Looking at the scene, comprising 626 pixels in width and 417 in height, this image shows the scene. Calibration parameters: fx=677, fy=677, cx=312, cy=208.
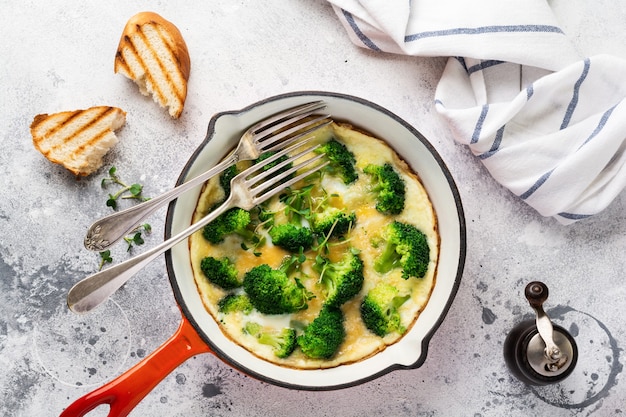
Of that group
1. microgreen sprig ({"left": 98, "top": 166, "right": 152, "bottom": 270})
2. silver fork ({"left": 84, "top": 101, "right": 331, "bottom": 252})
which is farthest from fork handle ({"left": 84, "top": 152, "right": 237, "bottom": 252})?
microgreen sprig ({"left": 98, "top": 166, "right": 152, "bottom": 270})

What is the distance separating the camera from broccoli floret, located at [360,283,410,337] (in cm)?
243

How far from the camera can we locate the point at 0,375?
2.67 metres

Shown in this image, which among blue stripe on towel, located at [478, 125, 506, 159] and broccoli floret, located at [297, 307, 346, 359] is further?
blue stripe on towel, located at [478, 125, 506, 159]

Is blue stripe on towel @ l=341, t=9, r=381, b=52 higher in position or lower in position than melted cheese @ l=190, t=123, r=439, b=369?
higher

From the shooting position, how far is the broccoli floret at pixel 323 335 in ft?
7.83

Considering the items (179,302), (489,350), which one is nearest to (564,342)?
(489,350)

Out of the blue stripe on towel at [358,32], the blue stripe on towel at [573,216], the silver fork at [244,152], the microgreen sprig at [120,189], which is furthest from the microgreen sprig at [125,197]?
the blue stripe on towel at [573,216]

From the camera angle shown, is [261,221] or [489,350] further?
[489,350]

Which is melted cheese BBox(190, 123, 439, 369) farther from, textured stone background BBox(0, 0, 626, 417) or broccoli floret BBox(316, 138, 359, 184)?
textured stone background BBox(0, 0, 626, 417)

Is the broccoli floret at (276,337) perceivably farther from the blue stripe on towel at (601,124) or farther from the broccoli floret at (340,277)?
the blue stripe on towel at (601,124)

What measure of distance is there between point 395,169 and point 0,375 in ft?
5.73

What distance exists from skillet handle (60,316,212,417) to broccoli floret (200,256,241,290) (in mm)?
199

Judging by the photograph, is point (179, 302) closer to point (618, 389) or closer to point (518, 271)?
point (518, 271)

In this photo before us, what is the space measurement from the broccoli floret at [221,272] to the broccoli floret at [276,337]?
0.17 metres
